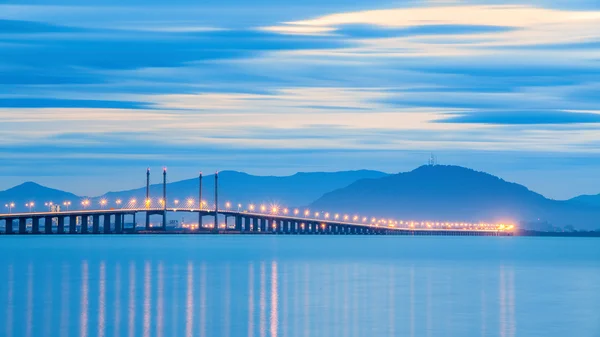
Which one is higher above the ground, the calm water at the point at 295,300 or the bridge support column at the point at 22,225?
the calm water at the point at 295,300

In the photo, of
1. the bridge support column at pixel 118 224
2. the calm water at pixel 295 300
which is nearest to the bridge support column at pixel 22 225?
the bridge support column at pixel 118 224

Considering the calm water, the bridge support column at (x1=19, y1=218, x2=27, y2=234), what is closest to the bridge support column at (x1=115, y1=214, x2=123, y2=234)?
the bridge support column at (x1=19, y1=218, x2=27, y2=234)

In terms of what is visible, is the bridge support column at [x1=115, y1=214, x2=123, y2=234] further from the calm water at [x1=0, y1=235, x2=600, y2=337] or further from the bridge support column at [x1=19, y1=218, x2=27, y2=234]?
the calm water at [x1=0, y1=235, x2=600, y2=337]

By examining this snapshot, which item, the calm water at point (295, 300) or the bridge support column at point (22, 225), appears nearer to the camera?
the calm water at point (295, 300)

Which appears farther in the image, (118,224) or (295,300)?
(118,224)

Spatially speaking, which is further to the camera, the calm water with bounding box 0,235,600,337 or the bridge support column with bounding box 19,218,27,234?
the bridge support column with bounding box 19,218,27,234

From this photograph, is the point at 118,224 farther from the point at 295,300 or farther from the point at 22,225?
the point at 295,300

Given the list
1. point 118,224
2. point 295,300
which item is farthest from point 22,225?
point 295,300

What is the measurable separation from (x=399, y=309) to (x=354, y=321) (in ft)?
16.5

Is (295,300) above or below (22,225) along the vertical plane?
above

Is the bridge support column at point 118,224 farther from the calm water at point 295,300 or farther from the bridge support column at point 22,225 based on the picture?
the calm water at point 295,300

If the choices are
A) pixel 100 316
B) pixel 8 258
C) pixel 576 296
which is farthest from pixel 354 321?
pixel 8 258

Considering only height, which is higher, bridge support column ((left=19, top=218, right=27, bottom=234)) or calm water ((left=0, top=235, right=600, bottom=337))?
calm water ((left=0, top=235, right=600, bottom=337))

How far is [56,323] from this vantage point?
133 ft
